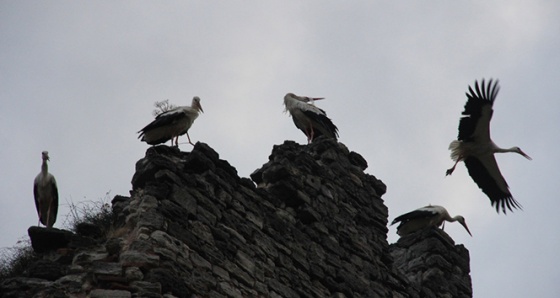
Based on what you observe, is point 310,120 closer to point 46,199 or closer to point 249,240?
point 46,199

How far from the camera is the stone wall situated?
269 inches

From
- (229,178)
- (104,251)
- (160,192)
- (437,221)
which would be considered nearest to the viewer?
(104,251)

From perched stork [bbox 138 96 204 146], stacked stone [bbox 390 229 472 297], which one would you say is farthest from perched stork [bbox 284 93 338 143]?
perched stork [bbox 138 96 204 146]

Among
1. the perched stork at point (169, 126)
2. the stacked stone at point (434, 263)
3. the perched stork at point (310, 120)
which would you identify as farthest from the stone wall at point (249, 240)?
the perched stork at point (310, 120)

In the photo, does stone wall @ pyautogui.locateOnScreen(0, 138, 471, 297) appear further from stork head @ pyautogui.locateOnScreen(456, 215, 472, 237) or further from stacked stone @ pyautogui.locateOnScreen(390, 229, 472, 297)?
stork head @ pyautogui.locateOnScreen(456, 215, 472, 237)

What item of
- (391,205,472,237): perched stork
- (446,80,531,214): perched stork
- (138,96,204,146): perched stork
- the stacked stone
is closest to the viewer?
(138,96,204,146): perched stork

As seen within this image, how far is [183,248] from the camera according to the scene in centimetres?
723

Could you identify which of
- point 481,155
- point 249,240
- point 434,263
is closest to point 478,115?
point 481,155

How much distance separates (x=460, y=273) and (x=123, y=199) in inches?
178

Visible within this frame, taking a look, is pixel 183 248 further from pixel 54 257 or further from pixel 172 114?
pixel 172 114

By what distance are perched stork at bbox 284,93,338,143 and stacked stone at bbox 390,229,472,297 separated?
1.96 metres

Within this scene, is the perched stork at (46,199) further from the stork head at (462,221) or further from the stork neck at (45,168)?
the stork head at (462,221)

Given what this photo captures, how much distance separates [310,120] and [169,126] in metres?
3.34

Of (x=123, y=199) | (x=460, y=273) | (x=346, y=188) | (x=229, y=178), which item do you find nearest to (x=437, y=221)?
(x=460, y=273)
